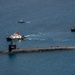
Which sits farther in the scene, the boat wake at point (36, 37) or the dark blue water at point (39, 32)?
the boat wake at point (36, 37)

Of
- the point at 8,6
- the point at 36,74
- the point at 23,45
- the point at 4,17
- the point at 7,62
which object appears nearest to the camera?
the point at 36,74

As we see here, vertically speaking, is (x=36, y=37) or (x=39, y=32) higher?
(x=39, y=32)

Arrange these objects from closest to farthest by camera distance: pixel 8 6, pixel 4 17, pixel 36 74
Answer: pixel 36 74 → pixel 4 17 → pixel 8 6

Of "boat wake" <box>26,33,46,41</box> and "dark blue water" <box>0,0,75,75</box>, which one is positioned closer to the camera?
"dark blue water" <box>0,0,75,75</box>

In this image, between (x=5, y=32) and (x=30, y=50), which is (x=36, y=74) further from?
(x=5, y=32)

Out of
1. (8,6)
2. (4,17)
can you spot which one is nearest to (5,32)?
(4,17)

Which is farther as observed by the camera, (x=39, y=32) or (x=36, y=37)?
(x=39, y=32)

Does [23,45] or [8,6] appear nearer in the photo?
[23,45]
